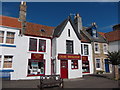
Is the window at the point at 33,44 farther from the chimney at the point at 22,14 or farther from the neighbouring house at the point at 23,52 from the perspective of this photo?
the chimney at the point at 22,14

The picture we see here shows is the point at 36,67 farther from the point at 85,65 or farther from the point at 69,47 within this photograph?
the point at 85,65

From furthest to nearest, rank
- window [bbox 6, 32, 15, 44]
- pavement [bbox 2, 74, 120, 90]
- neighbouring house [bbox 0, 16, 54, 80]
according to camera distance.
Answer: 1. window [bbox 6, 32, 15, 44]
2. neighbouring house [bbox 0, 16, 54, 80]
3. pavement [bbox 2, 74, 120, 90]

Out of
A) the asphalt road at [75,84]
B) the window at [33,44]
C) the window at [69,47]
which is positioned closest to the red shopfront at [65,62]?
the window at [69,47]

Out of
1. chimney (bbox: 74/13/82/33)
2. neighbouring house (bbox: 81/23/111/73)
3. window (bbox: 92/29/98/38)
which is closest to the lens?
neighbouring house (bbox: 81/23/111/73)

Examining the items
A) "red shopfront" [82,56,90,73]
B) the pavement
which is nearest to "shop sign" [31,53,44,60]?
the pavement

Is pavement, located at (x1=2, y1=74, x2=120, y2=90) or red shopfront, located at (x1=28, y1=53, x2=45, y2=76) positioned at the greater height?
red shopfront, located at (x1=28, y1=53, x2=45, y2=76)

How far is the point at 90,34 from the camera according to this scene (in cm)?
2295

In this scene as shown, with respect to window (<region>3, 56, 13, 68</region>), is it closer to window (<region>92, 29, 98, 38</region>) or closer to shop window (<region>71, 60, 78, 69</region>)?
shop window (<region>71, 60, 78, 69</region>)

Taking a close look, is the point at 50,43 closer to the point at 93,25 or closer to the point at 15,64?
the point at 15,64

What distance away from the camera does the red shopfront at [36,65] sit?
48.7ft

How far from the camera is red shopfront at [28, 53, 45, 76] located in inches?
585

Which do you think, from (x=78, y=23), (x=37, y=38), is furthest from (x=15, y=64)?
(x=78, y=23)

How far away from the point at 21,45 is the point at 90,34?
578 inches

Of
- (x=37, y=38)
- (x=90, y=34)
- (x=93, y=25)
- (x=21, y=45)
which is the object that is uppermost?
(x=93, y=25)
